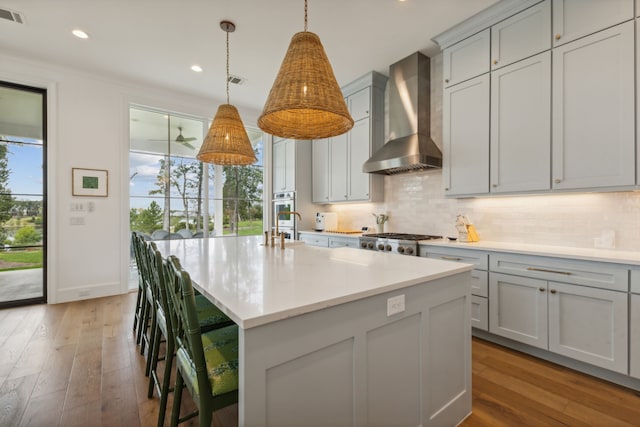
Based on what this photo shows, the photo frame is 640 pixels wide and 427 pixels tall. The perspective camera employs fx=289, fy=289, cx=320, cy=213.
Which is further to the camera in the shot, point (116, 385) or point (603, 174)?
point (603, 174)

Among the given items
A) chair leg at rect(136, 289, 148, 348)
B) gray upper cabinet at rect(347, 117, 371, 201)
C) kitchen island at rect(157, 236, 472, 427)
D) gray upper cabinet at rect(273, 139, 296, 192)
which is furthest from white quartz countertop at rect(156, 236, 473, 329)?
gray upper cabinet at rect(273, 139, 296, 192)

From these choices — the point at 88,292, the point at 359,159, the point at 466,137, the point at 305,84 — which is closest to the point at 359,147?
the point at 359,159

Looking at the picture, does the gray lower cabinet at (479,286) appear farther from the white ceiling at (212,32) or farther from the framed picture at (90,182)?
the framed picture at (90,182)

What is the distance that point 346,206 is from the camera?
4941 mm

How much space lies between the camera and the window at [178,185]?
4.50m

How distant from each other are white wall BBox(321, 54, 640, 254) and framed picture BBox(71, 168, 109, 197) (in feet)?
12.4

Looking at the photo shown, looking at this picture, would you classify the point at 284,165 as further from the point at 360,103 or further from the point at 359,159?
the point at 360,103

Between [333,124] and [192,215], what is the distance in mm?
3785

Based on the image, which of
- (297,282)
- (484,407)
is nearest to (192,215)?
(297,282)

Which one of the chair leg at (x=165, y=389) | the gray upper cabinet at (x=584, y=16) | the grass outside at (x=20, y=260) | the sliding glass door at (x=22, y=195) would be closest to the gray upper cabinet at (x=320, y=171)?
the gray upper cabinet at (x=584, y=16)

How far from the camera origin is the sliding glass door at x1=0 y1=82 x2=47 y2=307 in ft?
12.1

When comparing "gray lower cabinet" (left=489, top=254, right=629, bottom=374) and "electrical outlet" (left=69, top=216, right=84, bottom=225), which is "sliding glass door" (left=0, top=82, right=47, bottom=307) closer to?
"electrical outlet" (left=69, top=216, right=84, bottom=225)

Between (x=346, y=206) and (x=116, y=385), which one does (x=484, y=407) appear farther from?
(x=346, y=206)

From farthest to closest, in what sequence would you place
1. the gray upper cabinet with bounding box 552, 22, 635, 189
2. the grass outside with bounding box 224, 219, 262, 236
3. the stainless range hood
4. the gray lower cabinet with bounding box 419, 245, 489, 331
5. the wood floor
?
the grass outside with bounding box 224, 219, 262, 236, the stainless range hood, the gray lower cabinet with bounding box 419, 245, 489, 331, the gray upper cabinet with bounding box 552, 22, 635, 189, the wood floor
